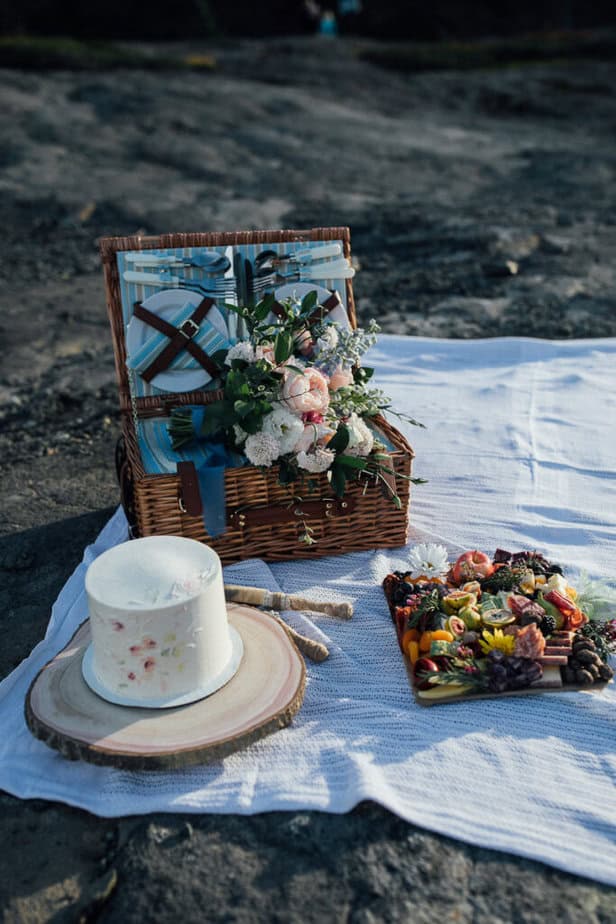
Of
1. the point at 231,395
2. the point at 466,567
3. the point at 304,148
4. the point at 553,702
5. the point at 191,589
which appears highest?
the point at 304,148

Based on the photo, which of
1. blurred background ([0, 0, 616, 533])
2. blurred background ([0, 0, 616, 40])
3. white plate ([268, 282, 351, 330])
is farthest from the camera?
blurred background ([0, 0, 616, 40])

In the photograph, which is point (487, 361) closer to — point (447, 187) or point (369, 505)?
point (369, 505)

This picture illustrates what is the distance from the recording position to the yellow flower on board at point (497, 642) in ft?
7.26

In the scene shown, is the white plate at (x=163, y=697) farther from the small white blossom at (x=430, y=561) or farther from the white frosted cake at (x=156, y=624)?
the small white blossom at (x=430, y=561)

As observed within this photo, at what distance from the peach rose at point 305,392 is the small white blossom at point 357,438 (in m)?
0.11

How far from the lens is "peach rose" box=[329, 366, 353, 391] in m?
2.74

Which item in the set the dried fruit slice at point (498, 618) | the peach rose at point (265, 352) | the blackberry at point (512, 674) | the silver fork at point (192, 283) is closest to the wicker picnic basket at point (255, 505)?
the silver fork at point (192, 283)

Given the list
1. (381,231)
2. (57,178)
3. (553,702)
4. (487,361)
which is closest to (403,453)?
→ (553,702)

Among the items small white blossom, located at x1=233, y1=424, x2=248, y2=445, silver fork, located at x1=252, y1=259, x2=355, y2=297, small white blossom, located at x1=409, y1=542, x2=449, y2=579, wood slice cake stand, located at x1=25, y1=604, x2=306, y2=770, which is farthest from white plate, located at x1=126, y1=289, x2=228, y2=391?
wood slice cake stand, located at x1=25, y1=604, x2=306, y2=770

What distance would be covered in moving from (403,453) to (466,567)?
1.46ft

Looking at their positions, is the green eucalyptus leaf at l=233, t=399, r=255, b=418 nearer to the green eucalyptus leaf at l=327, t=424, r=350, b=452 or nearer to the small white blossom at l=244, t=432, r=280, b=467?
the small white blossom at l=244, t=432, r=280, b=467

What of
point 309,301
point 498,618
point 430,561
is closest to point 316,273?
point 309,301

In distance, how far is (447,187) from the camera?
7527 millimetres

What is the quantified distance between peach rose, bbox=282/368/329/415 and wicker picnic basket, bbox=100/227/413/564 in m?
0.23
